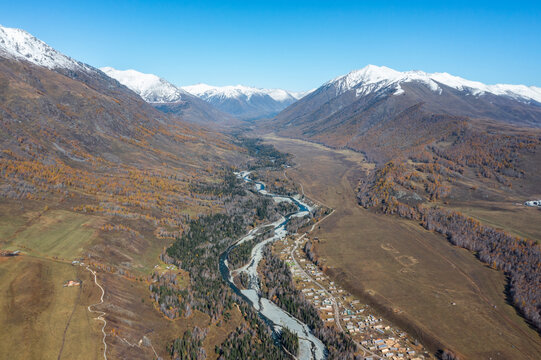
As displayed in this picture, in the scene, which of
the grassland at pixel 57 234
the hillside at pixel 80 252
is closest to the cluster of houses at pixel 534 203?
the hillside at pixel 80 252

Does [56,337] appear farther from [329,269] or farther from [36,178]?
[36,178]

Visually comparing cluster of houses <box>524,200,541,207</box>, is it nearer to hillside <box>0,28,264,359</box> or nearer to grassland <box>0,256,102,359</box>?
hillside <box>0,28,264,359</box>

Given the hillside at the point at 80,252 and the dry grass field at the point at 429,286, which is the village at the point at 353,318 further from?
the hillside at the point at 80,252

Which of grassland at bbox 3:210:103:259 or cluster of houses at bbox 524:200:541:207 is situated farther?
Answer: cluster of houses at bbox 524:200:541:207

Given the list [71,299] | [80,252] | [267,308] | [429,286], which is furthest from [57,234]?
[429,286]

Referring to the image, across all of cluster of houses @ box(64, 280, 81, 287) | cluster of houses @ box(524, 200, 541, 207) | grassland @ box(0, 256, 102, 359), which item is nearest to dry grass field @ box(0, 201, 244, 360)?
grassland @ box(0, 256, 102, 359)
